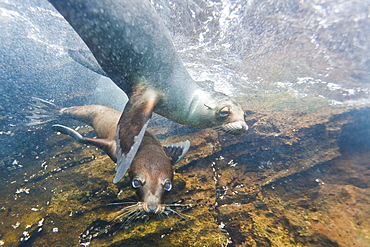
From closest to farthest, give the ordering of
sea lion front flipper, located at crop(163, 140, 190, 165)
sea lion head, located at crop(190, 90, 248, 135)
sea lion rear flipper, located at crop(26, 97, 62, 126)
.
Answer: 1. sea lion head, located at crop(190, 90, 248, 135)
2. sea lion front flipper, located at crop(163, 140, 190, 165)
3. sea lion rear flipper, located at crop(26, 97, 62, 126)

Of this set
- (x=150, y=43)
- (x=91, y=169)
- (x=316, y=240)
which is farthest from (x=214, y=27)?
(x=316, y=240)

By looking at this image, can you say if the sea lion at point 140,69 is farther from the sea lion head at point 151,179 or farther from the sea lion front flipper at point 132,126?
the sea lion head at point 151,179

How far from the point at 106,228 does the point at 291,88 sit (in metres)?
11.8

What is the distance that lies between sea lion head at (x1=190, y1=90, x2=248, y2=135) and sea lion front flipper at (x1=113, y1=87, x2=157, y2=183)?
77 centimetres

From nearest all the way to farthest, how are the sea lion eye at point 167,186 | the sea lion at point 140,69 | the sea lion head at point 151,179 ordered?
1. the sea lion head at point 151,179
2. the sea lion eye at point 167,186
3. the sea lion at point 140,69

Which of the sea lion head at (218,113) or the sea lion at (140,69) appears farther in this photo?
the sea lion head at (218,113)

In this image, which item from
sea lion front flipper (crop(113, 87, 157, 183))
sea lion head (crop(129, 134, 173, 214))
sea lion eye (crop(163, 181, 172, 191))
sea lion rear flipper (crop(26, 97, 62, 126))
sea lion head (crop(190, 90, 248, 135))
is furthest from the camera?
sea lion rear flipper (crop(26, 97, 62, 126))

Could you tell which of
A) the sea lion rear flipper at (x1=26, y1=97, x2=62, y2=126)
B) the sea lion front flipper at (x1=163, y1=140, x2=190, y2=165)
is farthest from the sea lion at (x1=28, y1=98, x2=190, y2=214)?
the sea lion rear flipper at (x1=26, y1=97, x2=62, y2=126)

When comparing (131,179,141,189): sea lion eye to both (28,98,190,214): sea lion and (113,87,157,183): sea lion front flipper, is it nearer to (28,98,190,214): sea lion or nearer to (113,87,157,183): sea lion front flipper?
(28,98,190,214): sea lion

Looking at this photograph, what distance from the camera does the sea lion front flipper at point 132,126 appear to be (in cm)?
177

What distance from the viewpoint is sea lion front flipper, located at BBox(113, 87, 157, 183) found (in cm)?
177

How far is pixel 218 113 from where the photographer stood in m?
2.71

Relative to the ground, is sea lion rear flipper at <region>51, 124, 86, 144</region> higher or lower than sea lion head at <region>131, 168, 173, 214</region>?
higher

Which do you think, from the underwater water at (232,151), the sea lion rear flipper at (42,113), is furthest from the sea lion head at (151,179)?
the sea lion rear flipper at (42,113)
